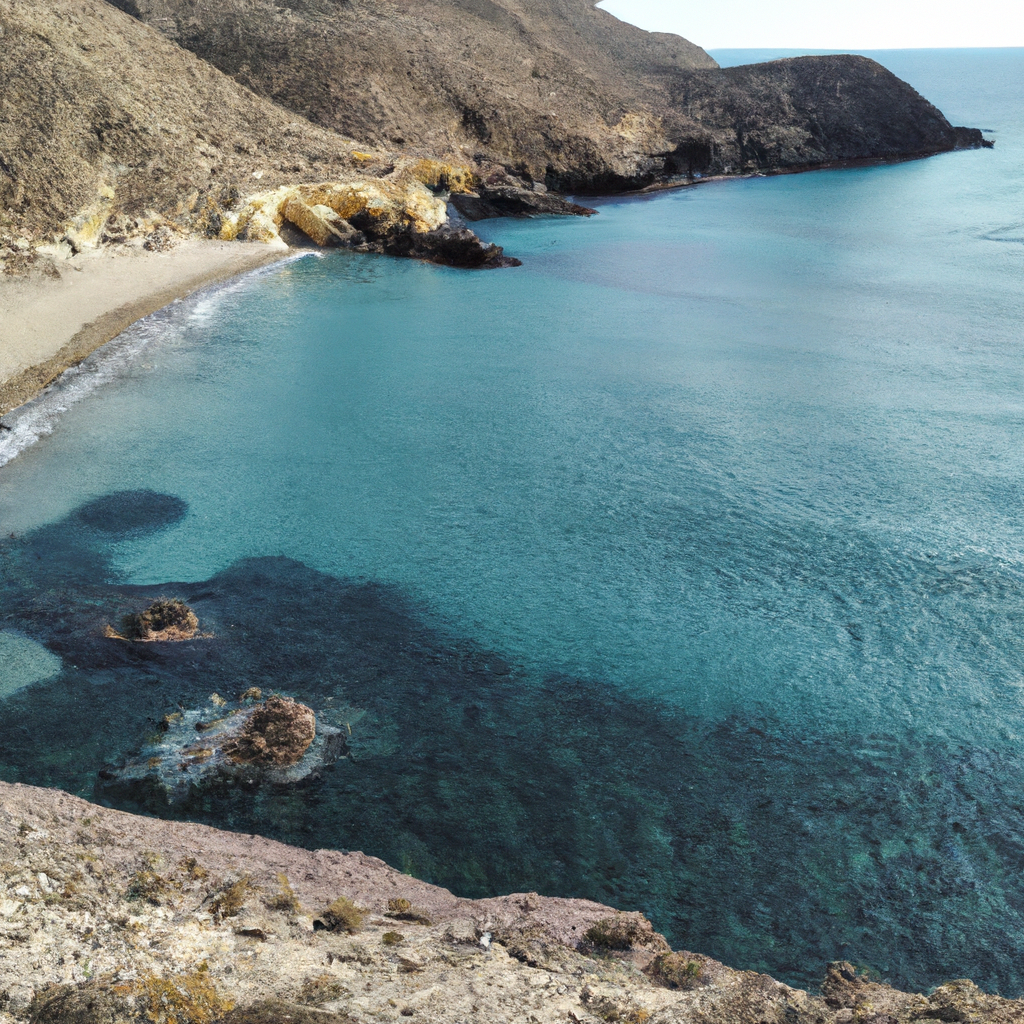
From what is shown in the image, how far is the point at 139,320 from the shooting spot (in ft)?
68.6

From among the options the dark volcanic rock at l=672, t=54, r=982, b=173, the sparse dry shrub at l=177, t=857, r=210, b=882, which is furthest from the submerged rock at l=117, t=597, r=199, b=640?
the dark volcanic rock at l=672, t=54, r=982, b=173

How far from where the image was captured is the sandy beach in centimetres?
1750

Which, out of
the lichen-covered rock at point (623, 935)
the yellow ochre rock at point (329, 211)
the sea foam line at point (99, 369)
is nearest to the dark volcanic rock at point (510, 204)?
the yellow ochre rock at point (329, 211)

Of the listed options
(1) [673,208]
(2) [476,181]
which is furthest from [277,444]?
(1) [673,208]

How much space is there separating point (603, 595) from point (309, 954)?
6.39m

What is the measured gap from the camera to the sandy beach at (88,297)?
17.5 metres

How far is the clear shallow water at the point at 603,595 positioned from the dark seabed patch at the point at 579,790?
1.3 inches

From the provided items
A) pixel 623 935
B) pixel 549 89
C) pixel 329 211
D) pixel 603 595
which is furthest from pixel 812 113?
pixel 623 935

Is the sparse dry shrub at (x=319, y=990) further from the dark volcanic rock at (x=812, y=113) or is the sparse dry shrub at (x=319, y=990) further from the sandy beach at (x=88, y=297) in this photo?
the dark volcanic rock at (x=812, y=113)

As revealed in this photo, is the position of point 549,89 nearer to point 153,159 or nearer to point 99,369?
point 153,159

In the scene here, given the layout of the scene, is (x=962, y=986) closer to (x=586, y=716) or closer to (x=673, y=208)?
(x=586, y=716)

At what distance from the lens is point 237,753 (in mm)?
8156

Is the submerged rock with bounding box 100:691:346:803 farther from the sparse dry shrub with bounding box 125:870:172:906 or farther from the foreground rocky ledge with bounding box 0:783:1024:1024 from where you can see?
the sparse dry shrub with bounding box 125:870:172:906

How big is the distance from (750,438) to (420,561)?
22.0 feet
